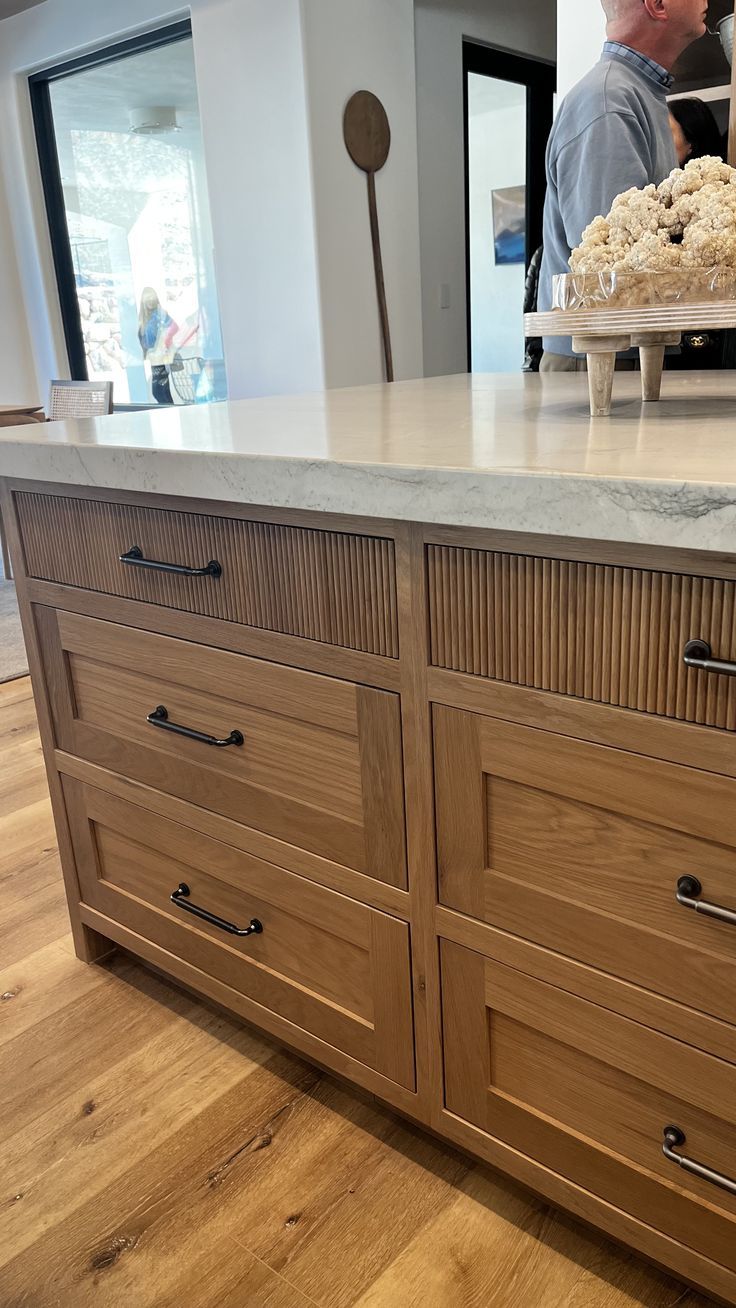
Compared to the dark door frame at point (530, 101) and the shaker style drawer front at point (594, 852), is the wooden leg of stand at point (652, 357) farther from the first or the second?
the dark door frame at point (530, 101)

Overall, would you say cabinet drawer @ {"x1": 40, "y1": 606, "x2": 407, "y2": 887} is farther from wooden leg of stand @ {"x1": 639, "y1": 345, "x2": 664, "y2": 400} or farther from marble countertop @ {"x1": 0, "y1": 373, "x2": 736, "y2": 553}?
wooden leg of stand @ {"x1": 639, "y1": 345, "x2": 664, "y2": 400}

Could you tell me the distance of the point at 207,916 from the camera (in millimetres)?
1328

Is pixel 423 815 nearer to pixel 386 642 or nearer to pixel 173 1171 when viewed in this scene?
pixel 386 642

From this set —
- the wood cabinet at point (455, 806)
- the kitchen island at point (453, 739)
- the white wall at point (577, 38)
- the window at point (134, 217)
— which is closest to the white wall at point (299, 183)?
the window at point (134, 217)

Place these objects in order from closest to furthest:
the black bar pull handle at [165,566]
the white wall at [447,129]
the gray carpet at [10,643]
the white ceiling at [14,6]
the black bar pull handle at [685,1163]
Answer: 1. the black bar pull handle at [685,1163]
2. the black bar pull handle at [165,566]
3. the gray carpet at [10,643]
4. the white wall at [447,129]
5. the white ceiling at [14,6]

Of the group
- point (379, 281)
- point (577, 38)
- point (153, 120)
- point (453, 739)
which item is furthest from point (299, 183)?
point (453, 739)

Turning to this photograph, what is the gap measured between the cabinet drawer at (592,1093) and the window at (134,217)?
4.21 m

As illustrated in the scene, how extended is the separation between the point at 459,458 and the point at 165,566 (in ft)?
1.49

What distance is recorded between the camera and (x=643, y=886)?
2.77ft

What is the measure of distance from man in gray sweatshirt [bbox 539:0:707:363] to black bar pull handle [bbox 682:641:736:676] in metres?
1.00

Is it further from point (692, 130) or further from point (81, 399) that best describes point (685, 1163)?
point (81, 399)

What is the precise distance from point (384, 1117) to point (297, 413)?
0.97 meters

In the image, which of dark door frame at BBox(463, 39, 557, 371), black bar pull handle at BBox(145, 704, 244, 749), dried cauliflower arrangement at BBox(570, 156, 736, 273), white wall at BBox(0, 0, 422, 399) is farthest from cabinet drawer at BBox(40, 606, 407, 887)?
dark door frame at BBox(463, 39, 557, 371)

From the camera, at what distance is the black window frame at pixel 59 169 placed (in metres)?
4.76
